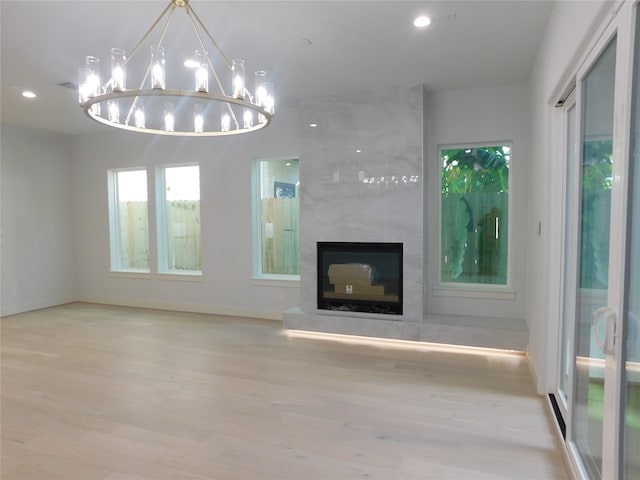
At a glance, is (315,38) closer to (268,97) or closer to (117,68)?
(268,97)

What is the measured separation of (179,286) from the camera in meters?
6.21

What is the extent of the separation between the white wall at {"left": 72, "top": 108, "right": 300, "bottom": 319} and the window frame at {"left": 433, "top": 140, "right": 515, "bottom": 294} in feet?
6.14

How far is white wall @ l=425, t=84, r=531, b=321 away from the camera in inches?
172

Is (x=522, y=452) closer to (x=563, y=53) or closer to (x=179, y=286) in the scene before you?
(x=563, y=53)

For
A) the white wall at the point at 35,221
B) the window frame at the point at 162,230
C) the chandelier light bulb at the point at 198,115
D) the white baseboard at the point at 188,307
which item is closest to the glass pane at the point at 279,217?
the white baseboard at the point at 188,307

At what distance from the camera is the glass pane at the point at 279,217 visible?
5574 millimetres

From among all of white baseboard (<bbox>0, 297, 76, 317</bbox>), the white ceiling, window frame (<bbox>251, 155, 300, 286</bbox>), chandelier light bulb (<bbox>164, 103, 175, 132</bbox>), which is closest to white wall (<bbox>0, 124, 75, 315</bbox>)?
white baseboard (<bbox>0, 297, 76, 317</bbox>)

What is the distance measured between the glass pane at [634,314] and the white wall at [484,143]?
3102 millimetres

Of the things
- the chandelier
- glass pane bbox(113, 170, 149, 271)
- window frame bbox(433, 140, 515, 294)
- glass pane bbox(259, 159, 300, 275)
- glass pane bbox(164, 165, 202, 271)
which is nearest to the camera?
the chandelier

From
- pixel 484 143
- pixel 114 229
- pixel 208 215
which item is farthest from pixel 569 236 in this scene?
pixel 114 229

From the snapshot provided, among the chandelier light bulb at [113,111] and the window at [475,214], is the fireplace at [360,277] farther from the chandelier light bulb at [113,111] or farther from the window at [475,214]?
the chandelier light bulb at [113,111]

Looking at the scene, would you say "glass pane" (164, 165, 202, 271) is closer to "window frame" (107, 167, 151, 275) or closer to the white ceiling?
"window frame" (107, 167, 151, 275)

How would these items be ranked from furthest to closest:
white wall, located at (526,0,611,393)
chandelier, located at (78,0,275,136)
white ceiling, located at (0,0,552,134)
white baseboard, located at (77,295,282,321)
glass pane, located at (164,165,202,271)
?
glass pane, located at (164,165,202,271) → white baseboard, located at (77,295,282,321) → white ceiling, located at (0,0,552,134) → white wall, located at (526,0,611,393) → chandelier, located at (78,0,275,136)

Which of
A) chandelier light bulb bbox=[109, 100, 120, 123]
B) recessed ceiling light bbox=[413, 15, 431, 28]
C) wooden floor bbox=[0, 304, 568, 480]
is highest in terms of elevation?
recessed ceiling light bbox=[413, 15, 431, 28]
